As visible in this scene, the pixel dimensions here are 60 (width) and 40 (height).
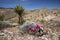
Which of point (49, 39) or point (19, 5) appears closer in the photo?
point (49, 39)

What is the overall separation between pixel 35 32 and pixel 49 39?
2391 millimetres

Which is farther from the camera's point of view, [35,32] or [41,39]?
[35,32]

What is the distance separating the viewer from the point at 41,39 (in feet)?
27.7

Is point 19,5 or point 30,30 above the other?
point 19,5

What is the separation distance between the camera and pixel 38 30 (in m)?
10.8

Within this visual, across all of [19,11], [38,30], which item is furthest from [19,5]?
[38,30]

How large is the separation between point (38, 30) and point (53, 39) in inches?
99.0

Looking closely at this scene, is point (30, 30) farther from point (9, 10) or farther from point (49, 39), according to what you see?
point (9, 10)

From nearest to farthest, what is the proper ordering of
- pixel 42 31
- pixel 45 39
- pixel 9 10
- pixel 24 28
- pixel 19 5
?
pixel 45 39 < pixel 42 31 < pixel 24 28 < pixel 19 5 < pixel 9 10

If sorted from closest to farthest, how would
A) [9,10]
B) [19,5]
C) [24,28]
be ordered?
[24,28]
[19,5]
[9,10]

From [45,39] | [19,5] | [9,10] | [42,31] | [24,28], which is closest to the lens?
[45,39]

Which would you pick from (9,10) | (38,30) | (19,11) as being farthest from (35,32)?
(9,10)

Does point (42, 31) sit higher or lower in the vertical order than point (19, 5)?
lower

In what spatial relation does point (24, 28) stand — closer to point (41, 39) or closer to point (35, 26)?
point (35, 26)
